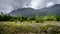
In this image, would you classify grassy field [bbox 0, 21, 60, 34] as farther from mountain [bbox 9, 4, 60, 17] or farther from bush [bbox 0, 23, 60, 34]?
mountain [bbox 9, 4, 60, 17]

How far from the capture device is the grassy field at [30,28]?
5059 mm

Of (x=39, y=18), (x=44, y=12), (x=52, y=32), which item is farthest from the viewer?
(x=44, y=12)

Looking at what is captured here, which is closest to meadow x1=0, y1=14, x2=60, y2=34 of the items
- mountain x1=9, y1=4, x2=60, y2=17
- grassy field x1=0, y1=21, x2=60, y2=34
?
grassy field x1=0, y1=21, x2=60, y2=34

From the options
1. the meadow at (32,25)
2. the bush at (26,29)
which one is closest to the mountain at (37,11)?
the meadow at (32,25)

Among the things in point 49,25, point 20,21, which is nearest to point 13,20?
point 20,21

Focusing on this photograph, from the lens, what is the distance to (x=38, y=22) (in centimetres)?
555

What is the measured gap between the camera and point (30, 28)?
523 centimetres

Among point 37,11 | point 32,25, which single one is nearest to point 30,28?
point 32,25

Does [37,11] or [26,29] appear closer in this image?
[26,29]

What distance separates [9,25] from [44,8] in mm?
1186

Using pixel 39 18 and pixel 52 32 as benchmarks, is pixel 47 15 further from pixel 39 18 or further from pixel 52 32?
pixel 52 32

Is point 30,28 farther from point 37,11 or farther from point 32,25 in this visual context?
point 37,11

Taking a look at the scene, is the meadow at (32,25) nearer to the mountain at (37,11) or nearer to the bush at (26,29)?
the bush at (26,29)

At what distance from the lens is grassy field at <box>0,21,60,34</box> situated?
5.06m
